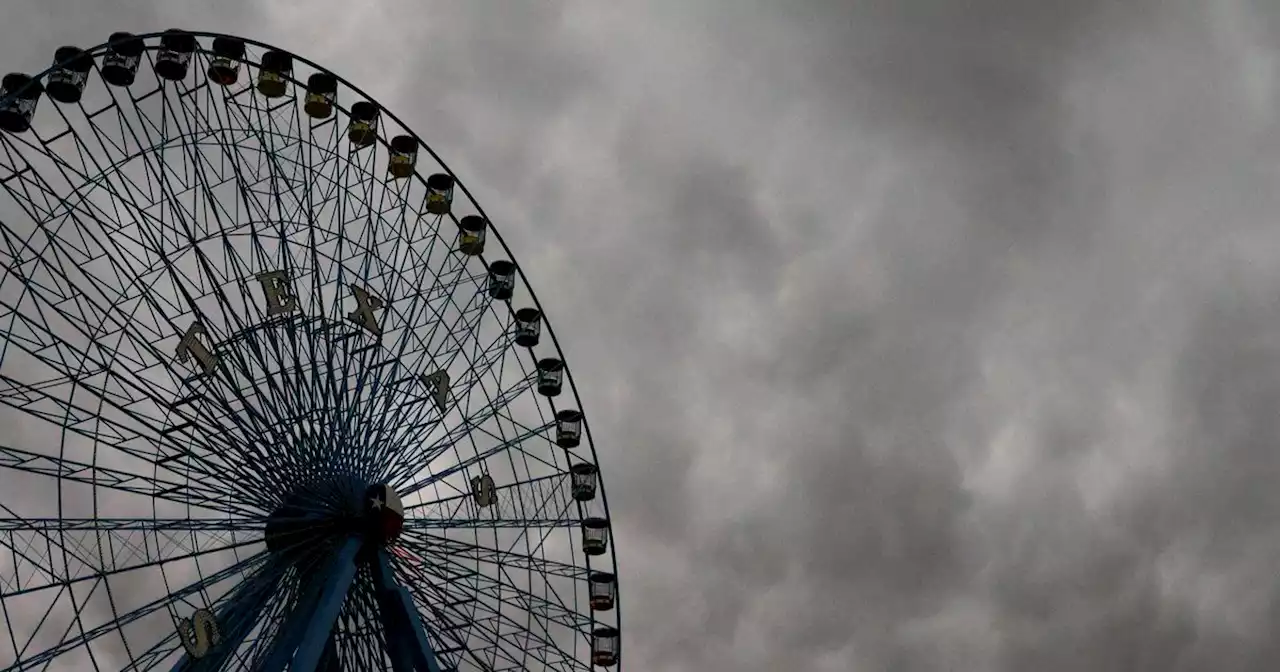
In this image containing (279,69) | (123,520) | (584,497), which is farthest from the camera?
(584,497)

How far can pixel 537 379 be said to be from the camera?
1277 inches

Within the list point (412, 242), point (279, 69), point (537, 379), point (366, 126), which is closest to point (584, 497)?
point (537, 379)

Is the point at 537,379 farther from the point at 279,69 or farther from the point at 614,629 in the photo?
the point at 279,69

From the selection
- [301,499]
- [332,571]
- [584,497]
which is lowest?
[332,571]

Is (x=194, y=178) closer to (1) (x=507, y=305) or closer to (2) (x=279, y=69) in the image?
(2) (x=279, y=69)

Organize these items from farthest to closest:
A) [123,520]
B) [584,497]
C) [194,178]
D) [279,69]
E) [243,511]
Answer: [584,497]
[279,69]
[194,178]
[243,511]
[123,520]

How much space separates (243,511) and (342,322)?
503 cm

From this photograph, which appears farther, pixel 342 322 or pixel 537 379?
pixel 537 379

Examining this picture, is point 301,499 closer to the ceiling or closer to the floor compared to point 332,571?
closer to the ceiling

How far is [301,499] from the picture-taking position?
26047 millimetres

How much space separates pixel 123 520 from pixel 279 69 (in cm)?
1164

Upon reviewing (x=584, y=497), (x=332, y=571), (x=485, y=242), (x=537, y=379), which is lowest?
(x=332, y=571)

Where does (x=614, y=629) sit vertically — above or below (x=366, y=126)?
below

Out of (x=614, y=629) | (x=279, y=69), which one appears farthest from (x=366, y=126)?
(x=614, y=629)
